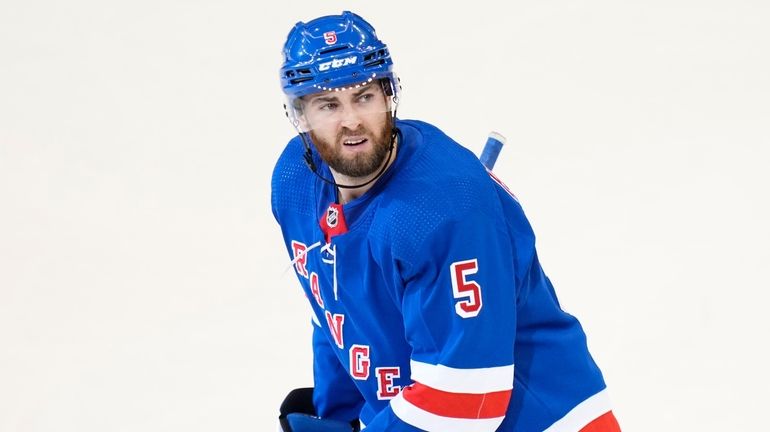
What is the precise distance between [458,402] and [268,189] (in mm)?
2429

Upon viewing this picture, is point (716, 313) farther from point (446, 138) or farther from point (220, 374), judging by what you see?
point (446, 138)

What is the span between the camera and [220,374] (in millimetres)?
3977

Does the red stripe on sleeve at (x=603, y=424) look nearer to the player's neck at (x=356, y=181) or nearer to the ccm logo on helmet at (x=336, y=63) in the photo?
the player's neck at (x=356, y=181)

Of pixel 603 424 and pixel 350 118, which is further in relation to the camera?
pixel 603 424

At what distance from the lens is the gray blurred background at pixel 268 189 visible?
155 inches

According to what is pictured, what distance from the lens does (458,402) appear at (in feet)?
7.91

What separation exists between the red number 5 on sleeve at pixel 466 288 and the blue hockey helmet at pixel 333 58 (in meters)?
0.41

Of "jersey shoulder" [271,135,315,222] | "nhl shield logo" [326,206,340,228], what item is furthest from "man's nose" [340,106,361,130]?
"jersey shoulder" [271,135,315,222]

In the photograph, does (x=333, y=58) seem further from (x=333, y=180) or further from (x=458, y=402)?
(x=458, y=402)

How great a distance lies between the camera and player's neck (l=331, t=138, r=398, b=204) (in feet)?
8.16

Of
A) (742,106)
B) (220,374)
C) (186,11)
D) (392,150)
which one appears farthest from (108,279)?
(742,106)

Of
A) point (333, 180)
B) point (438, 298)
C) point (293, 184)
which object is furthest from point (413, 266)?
point (293, 184)

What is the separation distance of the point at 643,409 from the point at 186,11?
8.69 feet

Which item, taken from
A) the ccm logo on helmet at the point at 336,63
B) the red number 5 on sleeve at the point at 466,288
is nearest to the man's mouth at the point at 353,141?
Result: the ccm logo on helmet at the point at 336,63
